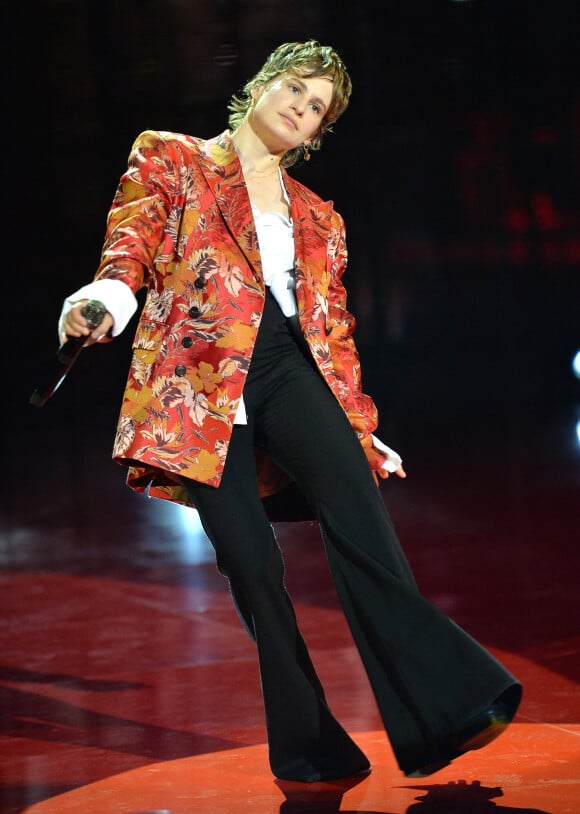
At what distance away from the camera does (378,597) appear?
2.19m

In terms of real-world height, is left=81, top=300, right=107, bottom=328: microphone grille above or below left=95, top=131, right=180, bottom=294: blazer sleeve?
below

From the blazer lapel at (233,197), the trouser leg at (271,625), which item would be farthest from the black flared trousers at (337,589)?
the blazer lapel at (233,197)

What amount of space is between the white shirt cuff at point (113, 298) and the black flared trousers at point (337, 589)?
12.0 inches

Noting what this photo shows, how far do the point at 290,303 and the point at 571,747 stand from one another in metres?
0.97

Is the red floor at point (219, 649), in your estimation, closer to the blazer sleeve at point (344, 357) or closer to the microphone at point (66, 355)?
the blazer sleeve at point (344, 357)

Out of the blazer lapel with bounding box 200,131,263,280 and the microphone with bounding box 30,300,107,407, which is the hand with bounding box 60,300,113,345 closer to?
the microphone with bounding box 30,300,107,407

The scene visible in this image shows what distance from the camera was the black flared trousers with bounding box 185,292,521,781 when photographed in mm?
2127

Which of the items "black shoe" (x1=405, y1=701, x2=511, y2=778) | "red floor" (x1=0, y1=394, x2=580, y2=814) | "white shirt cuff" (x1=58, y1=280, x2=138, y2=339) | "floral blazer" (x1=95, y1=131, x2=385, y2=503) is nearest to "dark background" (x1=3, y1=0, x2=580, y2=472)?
"red floor" (x1=0, y1=394, x2=580, y2=814)

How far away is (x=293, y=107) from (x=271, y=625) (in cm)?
90

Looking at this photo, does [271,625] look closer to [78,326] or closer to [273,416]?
[273,416]

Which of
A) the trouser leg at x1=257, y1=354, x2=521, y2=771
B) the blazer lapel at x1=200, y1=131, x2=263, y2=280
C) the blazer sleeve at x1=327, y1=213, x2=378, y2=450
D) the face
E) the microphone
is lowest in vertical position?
the trouser leg at x1=257, y1=354, x2=521, y2=771

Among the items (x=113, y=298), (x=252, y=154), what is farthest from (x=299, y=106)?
(x=113, y=298)

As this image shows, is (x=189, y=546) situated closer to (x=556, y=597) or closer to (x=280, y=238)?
(x=556, y=597)

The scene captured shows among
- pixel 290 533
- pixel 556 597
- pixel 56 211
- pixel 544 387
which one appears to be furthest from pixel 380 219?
pixel 556 597
